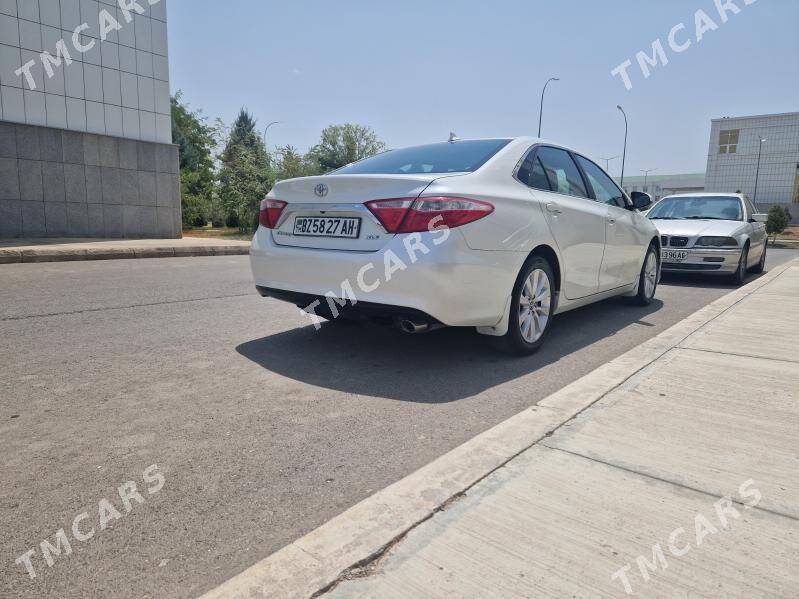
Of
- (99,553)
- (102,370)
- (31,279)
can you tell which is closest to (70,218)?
(31,279)

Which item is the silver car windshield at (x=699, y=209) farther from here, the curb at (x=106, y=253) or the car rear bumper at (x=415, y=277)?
the curb at (x=106, y=253)

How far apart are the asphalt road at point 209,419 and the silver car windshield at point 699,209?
5.34 metres

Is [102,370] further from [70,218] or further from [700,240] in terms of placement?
[70,218]

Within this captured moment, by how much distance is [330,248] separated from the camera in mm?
3736

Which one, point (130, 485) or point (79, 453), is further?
point (79, 453)

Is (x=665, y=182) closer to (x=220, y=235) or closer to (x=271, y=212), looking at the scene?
(x=220, y=235)

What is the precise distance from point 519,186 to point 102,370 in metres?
3.02

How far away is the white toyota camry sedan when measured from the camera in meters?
3.42

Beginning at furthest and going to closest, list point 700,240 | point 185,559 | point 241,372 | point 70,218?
point 70,218 < point 700,240 < point 241,372 < point 185,559

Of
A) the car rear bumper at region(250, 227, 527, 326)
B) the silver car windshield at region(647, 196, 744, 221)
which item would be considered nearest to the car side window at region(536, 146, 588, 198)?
the car rear bumper at region(250, 227, 527, 326)

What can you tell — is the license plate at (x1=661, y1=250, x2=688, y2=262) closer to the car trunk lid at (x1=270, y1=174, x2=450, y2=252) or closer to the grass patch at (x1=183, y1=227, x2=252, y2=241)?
the car trunk lid at (x1=270, y1=174, x2=450, y2=252)

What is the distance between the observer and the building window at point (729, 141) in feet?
208

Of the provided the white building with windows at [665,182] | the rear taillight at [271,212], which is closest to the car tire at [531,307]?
the rear taillight at [271,212]

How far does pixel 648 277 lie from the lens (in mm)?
6688
